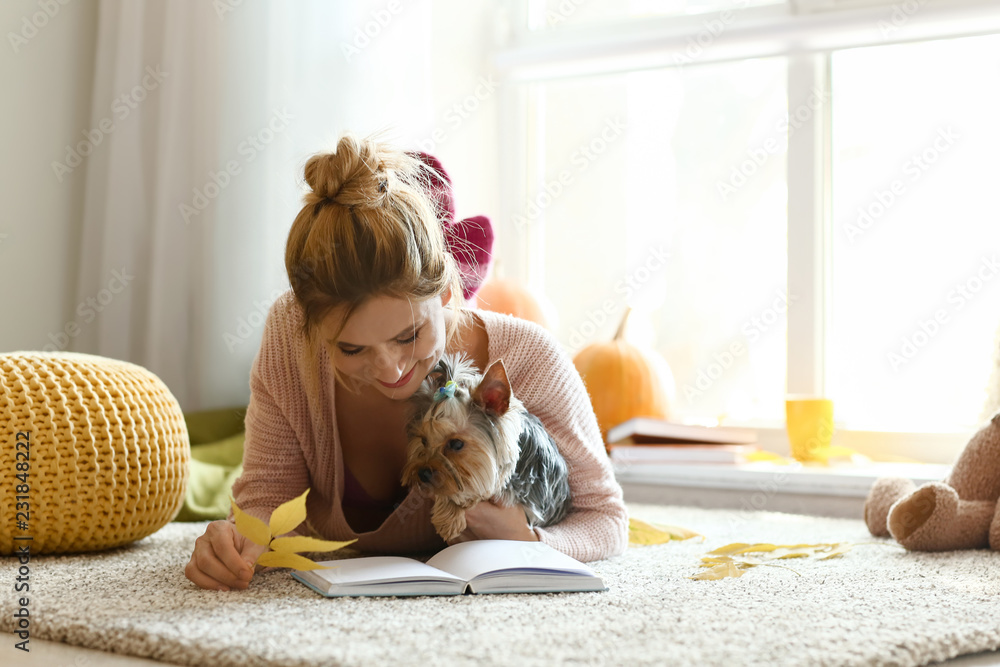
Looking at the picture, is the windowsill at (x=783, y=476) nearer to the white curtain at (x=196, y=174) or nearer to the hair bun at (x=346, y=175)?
the white curtain at (x=196, y=174)

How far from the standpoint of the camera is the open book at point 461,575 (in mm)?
1191

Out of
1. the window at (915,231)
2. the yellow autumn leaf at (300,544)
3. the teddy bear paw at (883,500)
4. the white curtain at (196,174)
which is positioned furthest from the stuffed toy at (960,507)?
the white curtain at (196,174)

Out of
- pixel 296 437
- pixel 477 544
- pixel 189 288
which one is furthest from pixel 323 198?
pixel 189 288

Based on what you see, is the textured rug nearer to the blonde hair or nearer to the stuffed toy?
the stuffed toy

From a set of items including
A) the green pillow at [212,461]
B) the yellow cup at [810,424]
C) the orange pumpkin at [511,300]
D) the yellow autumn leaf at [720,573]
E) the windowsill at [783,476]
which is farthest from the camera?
the orange pumpkin at [511,300]

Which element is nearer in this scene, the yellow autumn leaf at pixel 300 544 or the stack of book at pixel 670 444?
the yellow autumn leaf at pixel 300 544

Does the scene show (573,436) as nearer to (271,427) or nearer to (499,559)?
(499,559)

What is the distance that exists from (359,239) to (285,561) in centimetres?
45

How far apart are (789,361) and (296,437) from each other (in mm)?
1645

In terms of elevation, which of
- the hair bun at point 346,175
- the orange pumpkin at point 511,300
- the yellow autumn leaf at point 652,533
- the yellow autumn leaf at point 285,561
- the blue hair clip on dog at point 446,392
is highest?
the hair bun at point 346,175

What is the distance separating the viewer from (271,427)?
150 centimetres

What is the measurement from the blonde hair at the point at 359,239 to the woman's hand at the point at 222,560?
0.30 m

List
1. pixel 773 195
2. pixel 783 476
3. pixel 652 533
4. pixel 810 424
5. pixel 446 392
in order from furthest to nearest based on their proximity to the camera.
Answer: pixel 773 195 → pixel 810 424 → pixel 783 476 → pixel 652 533 → pixel 446 392

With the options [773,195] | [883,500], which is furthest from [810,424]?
[773,195]
